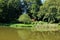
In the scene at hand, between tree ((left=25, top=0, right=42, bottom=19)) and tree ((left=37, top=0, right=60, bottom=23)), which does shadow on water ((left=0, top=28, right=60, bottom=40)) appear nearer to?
tree ((left=37, top=0, right=60, bottom=23))

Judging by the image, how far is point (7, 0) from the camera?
50.8 m

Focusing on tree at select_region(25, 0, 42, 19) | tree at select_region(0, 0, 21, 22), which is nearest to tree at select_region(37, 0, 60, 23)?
tree at select_region(25, 0, 42, 19)

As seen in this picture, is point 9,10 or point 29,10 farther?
point 29,10

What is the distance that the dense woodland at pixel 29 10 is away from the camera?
142 ft

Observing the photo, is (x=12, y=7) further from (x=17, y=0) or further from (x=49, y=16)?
(x=49, y=16)

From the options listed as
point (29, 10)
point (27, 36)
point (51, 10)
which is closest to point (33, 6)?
point (29, 10)

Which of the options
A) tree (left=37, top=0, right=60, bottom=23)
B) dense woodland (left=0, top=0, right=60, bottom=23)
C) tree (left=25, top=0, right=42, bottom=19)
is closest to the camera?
tree (left=37, top=0, right=60, bottom=23)

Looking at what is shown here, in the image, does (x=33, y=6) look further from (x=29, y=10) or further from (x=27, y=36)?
(x=27, y=36)

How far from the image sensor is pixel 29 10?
55719mm

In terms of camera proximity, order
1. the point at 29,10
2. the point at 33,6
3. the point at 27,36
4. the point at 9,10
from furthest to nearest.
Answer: the point at 29,10 < the point at 33,6 < the point at 9,10 < the point at 27,36

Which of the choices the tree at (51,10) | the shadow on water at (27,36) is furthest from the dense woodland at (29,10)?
the shadow on water at (27,36)

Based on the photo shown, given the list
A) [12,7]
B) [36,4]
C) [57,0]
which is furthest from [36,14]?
[57,0]

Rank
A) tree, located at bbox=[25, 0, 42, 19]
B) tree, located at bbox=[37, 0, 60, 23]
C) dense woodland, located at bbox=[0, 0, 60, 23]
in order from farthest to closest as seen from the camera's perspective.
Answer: tree, located at bbox=[25, 0, 42, 19] → dense woodland, located at bbox=[0, 0, 60, 23] → tree, located at bbox=[37, 0, 60, 23]

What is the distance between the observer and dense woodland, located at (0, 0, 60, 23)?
43.3 metres
